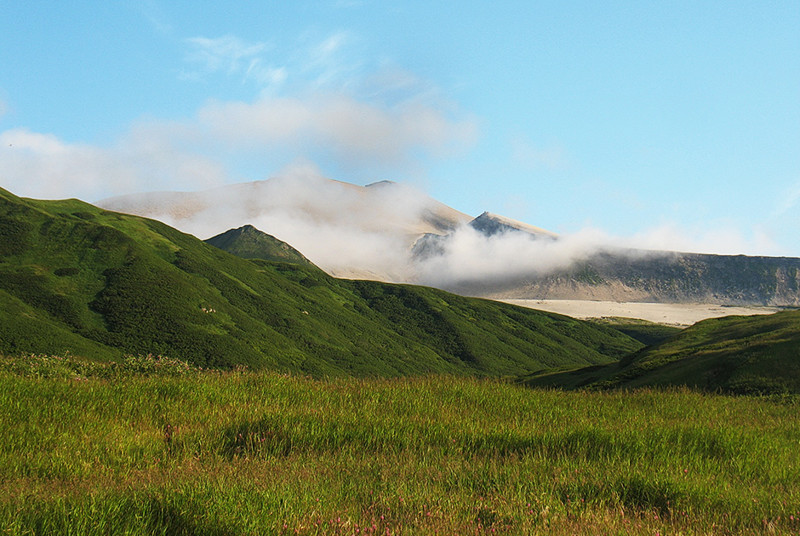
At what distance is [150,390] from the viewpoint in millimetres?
11477

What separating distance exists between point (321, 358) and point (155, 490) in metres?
169

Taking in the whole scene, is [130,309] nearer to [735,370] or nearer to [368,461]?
[735,370]

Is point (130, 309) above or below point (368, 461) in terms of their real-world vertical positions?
below

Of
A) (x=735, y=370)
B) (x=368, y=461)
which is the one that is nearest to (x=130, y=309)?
(x=735, y=370)

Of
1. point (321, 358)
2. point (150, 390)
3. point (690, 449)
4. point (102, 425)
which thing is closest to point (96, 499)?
point (102, 425)

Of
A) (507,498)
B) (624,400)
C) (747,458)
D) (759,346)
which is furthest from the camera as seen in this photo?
(759,346)

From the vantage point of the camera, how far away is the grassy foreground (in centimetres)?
559

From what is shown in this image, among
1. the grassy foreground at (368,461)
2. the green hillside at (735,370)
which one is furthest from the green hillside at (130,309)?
the grassy foreground at (368,461)

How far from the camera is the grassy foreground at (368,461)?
5590 millimetres

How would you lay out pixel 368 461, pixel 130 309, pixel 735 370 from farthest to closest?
pixel 130 309
pixel 735 370
pixel 368 461

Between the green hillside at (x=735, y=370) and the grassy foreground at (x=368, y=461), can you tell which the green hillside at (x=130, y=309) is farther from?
the grassy foreground at (x=368, y=461)

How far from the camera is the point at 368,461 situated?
802cm

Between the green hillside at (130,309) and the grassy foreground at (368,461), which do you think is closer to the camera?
the grassy foreground at (368,461)

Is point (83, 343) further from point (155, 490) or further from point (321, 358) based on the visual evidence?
point (155, 490)
